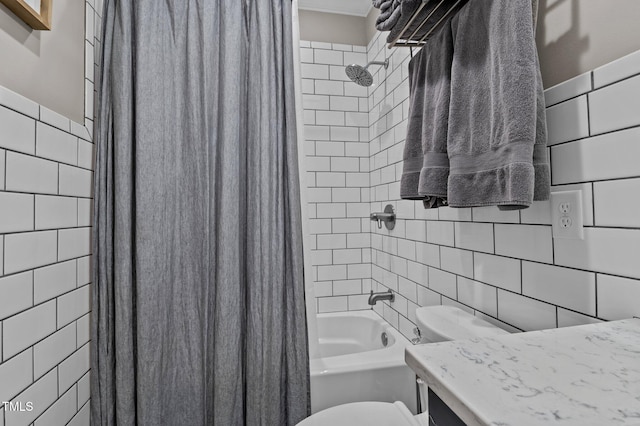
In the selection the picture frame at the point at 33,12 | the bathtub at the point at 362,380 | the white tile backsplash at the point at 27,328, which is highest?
the picture frame at the point at 33,12

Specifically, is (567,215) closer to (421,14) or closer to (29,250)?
(421,14)

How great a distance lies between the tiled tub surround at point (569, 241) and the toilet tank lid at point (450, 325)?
0.06 meters

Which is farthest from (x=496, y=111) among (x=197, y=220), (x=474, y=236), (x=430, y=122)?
(x=197, y=220)

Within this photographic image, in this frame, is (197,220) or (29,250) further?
(197,220)

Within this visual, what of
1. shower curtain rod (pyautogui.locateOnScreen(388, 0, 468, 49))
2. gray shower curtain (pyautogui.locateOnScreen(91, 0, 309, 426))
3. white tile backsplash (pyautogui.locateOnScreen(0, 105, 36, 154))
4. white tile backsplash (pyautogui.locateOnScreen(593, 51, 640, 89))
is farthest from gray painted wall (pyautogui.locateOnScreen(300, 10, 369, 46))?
white tile backsplash (pyautogui.locateOnScreen(593, 51, 640, 89))

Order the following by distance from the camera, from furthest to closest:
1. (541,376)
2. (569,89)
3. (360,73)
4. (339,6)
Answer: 1. (339,6)
2. (360,73)
3. (569,89)
4. (541,376)

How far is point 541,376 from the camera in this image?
1.43ft

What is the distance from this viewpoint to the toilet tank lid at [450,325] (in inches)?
38.2

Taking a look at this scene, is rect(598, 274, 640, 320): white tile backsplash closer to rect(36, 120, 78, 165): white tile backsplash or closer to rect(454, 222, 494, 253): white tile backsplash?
rect(454, 222, 494, 253): white tile backsplash

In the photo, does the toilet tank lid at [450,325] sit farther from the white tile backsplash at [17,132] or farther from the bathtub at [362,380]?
the white tile backsplash at [17,132]

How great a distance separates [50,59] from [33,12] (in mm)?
158

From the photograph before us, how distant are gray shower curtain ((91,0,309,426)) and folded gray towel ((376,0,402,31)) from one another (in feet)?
1.35

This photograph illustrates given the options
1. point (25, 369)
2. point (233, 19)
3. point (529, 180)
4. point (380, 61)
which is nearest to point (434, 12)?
point (529, 180)

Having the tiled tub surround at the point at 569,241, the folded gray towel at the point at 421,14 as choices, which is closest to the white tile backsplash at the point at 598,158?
the tiled tub surround at the point at 569,241
